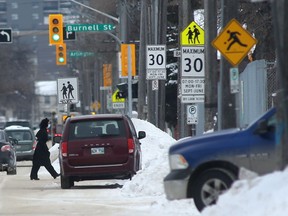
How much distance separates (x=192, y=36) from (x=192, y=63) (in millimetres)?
1512

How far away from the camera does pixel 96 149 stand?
75.2 ft

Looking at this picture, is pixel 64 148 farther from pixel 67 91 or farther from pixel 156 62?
pixel 67 91

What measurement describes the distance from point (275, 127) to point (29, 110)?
163998 mm

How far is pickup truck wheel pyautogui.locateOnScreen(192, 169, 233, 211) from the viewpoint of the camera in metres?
14.4

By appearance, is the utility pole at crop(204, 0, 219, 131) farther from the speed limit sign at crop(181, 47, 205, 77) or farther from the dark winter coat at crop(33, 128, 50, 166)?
the dark winter coat at crop(33, 128, 50, 166)

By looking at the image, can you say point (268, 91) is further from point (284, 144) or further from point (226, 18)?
point (284, 144)

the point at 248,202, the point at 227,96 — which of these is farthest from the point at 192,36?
the point at 248,202

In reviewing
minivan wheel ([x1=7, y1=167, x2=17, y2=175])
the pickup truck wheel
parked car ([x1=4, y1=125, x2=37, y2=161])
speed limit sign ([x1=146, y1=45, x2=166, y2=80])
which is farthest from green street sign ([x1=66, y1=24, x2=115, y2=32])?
the pickup truck wheel

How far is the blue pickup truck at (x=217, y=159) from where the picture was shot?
14.2 meters

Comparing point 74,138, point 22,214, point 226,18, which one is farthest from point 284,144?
point 74,138

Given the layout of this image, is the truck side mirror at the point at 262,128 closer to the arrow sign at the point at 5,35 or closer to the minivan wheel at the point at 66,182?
the minivan wheel at the point at 66,182

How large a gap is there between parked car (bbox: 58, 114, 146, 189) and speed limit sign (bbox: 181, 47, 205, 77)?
2.12 meters

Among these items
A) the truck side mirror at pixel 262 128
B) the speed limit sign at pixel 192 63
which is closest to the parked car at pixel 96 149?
the speed limit sign at pixel 192 63

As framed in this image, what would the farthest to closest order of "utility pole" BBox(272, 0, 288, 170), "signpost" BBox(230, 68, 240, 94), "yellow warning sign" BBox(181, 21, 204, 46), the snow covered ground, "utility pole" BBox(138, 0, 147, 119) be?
"utility pole" BBox(138, 0, 147, 119) < "yellow warning sign" BBox(181, 21, 204, 46) < "signpost" BBox(230, 68, 240, 94) < "utility pole" BBox(272, 0, 288, 170) < the snow covered ground
